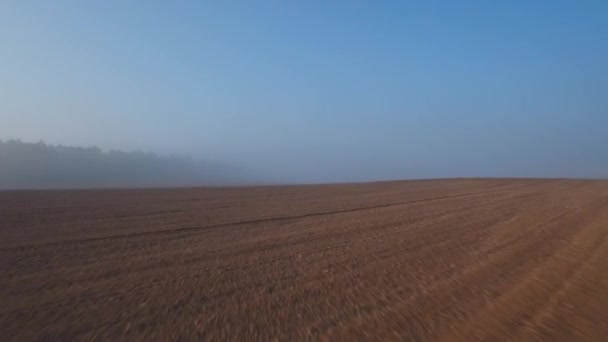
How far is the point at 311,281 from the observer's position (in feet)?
11.2

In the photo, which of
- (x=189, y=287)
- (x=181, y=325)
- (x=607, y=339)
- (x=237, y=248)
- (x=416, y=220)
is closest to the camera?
(x=607, y=339)

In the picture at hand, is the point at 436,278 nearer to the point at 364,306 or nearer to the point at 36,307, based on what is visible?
the point at 364,306

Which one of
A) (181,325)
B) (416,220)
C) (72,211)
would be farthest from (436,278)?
(72,211)

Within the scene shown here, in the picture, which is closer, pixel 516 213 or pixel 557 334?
pixel 557 334

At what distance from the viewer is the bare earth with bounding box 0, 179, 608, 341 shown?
8.09 feet

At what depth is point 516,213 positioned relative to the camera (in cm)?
738

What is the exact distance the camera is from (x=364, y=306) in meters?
2.82

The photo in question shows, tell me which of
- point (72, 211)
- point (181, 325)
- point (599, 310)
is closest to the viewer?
point (181, 325)

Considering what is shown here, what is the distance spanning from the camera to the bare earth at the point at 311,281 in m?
2.47

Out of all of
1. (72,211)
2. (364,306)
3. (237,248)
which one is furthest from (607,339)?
(72,211)

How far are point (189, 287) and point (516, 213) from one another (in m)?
7.06

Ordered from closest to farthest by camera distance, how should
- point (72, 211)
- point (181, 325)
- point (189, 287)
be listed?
1. point (181, 325)
2. point (189, 287)
3. point (72, 211)

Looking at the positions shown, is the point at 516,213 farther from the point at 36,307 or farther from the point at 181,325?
the point at 36,307

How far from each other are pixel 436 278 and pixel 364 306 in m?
1.05
